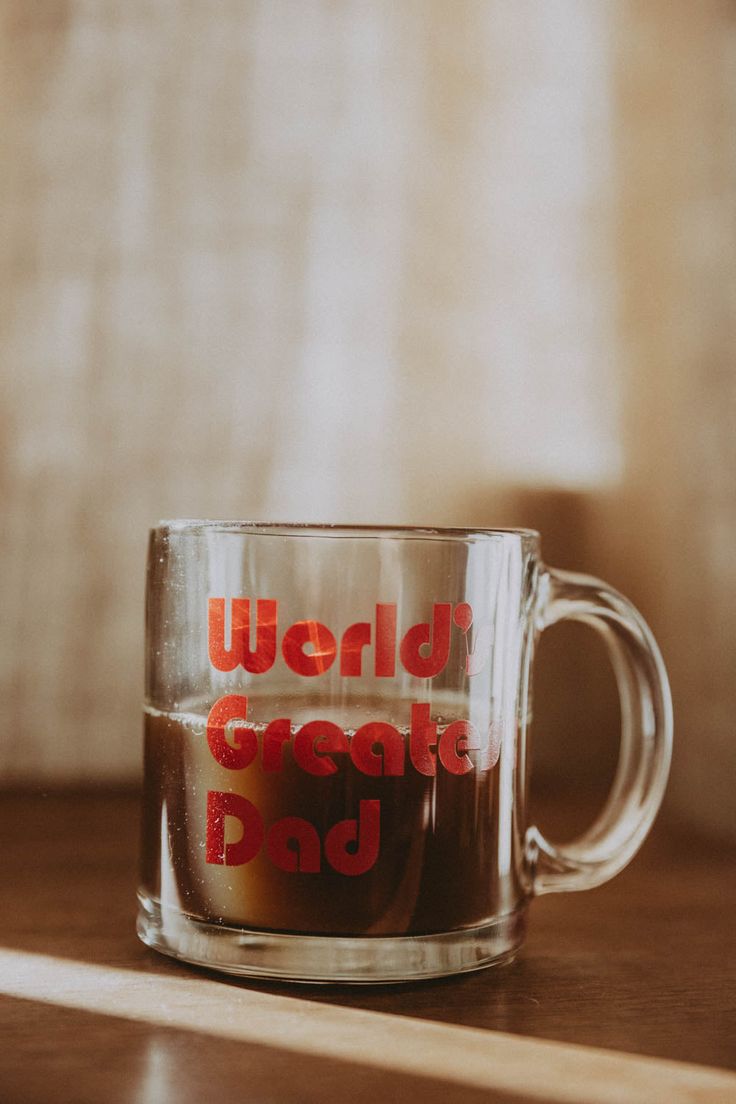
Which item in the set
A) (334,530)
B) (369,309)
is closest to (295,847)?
(334,530)

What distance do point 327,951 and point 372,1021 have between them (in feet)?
0.10

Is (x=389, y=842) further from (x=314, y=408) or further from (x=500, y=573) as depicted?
(x=314, y=408)

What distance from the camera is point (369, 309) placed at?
2.58 feet

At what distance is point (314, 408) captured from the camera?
2.57 feet

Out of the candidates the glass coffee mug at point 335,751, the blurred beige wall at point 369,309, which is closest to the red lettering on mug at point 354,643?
the glass coffee mug at point 335,751

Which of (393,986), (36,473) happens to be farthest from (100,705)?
(393,986)

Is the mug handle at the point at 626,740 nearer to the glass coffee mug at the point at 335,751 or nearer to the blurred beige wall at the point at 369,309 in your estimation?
the glass coffee mug at the point at 335,751

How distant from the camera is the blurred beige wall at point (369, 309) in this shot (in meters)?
0.76

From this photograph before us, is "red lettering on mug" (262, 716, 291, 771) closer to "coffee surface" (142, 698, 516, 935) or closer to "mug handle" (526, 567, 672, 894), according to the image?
"coffee surface" (142, 698, 516, 935)

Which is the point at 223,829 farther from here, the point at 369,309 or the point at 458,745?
the point at 369,309

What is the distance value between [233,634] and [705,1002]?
22 centimetres

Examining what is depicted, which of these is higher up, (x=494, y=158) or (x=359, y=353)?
(x=494, y=158)

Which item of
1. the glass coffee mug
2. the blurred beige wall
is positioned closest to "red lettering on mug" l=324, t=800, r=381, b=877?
the glass coffee mug

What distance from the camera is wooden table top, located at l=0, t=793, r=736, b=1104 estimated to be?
0.34 meters
